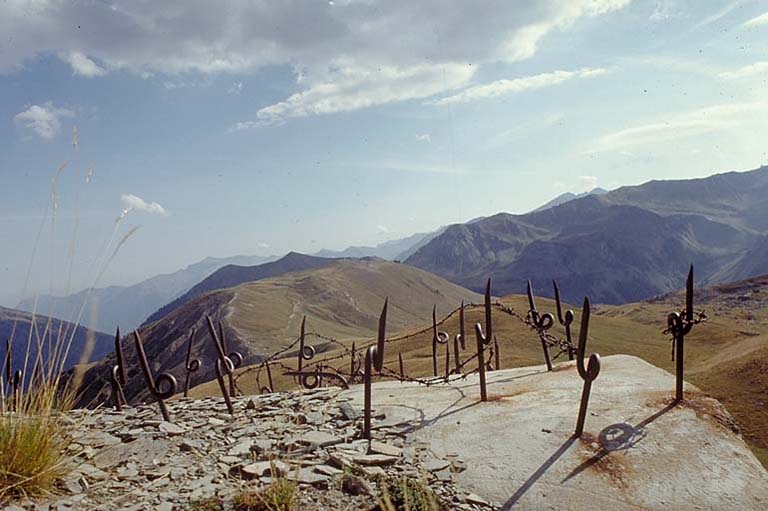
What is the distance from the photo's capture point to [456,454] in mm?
5805

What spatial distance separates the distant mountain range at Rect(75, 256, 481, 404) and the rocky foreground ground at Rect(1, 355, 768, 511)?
37.1 metres

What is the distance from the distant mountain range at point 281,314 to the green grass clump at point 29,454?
39.5 m

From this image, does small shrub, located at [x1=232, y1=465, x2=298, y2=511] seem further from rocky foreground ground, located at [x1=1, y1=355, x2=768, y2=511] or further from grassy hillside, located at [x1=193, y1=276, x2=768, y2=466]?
grassy hillside, located at [x1=193, y1=276, x2=768, y2=466]

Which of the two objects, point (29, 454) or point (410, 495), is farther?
point (410, 495)

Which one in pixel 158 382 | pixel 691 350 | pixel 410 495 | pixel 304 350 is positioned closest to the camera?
pixel 410 495

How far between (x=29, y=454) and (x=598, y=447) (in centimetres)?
550

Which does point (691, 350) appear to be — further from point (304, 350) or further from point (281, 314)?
point (281, 314)

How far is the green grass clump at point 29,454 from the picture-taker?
4.30m

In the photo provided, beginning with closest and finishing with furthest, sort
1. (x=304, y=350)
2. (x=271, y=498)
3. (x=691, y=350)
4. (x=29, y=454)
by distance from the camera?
(x=29, y=454)
(x=271, y=498)
(x=304, y=350)
(x=691, y=350)

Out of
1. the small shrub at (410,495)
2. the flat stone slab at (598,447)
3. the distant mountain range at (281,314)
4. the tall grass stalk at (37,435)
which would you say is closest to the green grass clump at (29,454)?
the tall grass stalk at (37,435)

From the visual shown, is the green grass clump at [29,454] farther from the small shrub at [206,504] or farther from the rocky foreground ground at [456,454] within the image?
the small shrub at [206,504]

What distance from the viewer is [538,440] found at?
19.4ft

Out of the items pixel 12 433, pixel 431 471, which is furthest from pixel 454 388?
pixel 12 433

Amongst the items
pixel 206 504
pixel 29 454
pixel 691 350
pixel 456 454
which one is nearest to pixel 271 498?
pixel 206 504
